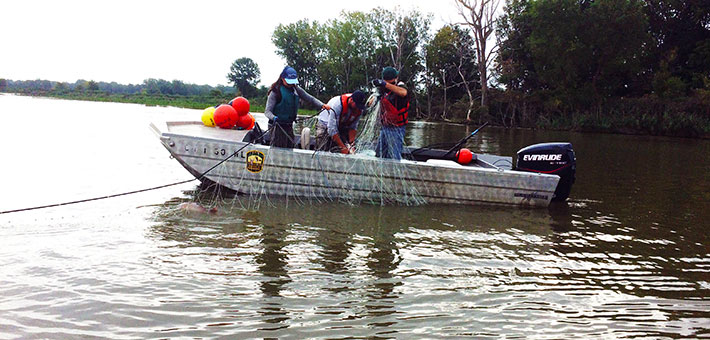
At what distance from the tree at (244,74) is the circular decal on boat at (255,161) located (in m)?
83.0

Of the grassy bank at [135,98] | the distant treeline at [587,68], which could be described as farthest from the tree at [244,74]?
the distant treeline at [587,68]

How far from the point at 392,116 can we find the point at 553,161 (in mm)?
2708

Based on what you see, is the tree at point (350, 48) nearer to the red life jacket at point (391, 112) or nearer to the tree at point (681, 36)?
the tree at point (681, 36)

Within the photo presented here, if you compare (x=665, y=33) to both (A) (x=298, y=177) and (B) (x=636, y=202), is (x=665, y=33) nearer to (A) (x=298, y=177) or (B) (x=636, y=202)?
(B) (x=636, y=202)

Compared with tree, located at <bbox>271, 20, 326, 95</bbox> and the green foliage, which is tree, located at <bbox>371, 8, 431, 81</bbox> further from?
tree, located at <bbox>271, 20, 326, 95</bbox>

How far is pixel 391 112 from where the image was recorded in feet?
25.5

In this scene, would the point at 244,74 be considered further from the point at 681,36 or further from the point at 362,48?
the point at 681,36

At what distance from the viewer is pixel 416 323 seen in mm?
3725

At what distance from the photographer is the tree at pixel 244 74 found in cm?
8894

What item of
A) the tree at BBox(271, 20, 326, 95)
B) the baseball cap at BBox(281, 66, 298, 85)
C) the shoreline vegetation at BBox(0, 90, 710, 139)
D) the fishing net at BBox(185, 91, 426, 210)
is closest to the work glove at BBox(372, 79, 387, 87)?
the fishing net at BBox(185, 91, 426, 210)

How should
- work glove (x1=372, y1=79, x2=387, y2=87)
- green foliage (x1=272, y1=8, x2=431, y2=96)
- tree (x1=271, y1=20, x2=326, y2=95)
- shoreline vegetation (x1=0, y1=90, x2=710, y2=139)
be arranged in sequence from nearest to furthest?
work glove (x1=372, y1=79, x2=387, y2=87)
shoreline vegetation (x1=0, y1=90, x2=710, y2=139)
green foliage (x1=272, y1=8, x2=431, y2=96)
tree (x1=271, y1=20, x2=326, y2=95)

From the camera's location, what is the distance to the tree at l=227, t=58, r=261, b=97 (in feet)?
292

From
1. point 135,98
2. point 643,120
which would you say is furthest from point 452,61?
point 135,98

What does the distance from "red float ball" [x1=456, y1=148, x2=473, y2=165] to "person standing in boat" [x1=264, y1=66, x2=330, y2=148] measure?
8.78ft
